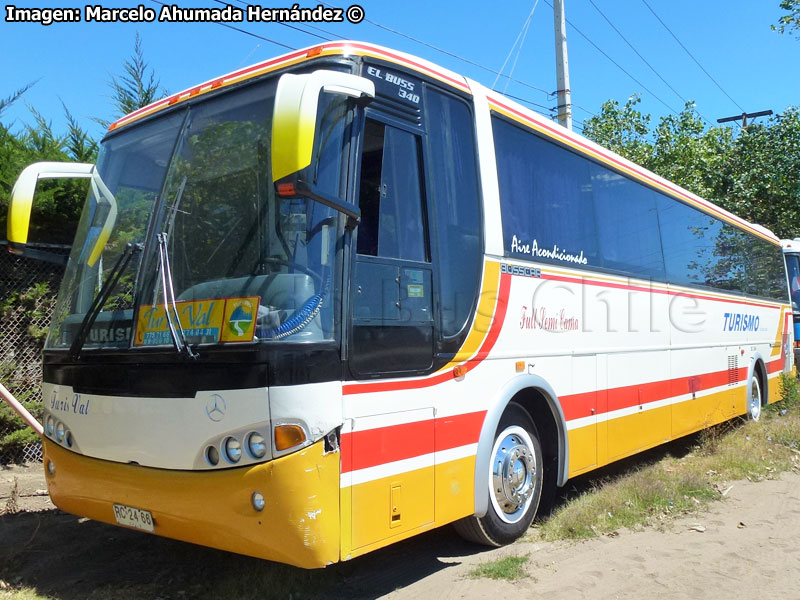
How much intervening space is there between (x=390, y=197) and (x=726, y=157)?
66.1 feet

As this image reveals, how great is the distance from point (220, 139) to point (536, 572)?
3650 millimetres

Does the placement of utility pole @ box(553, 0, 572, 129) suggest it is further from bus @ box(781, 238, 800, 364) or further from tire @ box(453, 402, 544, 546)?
tire @ box(453, 402, 544, 546)

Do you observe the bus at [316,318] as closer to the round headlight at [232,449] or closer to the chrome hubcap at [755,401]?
the round headlight at [232,449]

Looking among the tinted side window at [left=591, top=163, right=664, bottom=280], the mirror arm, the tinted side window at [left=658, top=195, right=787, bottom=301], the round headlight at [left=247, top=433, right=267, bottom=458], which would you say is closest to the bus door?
the mirror arm

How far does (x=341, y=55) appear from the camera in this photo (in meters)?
4.14

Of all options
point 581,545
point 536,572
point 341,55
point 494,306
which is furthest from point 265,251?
point 581,545

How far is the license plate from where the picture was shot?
407cm

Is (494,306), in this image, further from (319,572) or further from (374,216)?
(319,572)

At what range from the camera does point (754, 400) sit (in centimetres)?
1147

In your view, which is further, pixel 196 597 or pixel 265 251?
pixel 196 597

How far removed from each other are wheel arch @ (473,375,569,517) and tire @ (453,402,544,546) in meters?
0.11

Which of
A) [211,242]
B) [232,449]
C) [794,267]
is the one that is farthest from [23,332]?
[794,267]

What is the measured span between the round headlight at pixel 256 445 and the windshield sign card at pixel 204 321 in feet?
1.69

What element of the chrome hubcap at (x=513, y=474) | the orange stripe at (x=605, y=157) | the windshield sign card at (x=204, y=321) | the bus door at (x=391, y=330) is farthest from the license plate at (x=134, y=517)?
the orange stripe at (x=605, y=157)
